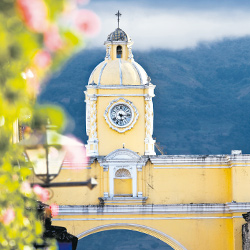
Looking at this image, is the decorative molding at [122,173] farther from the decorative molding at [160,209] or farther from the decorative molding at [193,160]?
the decorative molding at [160,209]

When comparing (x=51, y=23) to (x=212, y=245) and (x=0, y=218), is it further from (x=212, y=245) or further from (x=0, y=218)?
(x=212, y=245)

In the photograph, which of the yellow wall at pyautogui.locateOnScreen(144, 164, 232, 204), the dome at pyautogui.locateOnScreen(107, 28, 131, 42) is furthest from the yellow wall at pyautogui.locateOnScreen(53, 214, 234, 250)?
the dome at pyautogui.locateOnScreen(107, 28, 131, 42)

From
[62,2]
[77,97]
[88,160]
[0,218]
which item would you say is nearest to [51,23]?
[62,2]

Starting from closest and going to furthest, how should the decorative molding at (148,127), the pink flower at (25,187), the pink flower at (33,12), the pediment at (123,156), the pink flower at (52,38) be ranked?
the pink flower at (33,12) < the pink flower at (52,38) < the pink flower at (25,187) < the pediment at (123,156) < the decorative molding at (148,127)

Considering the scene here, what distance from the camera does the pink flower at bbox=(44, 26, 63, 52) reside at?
4180 millimetres

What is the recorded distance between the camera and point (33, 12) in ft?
13.2

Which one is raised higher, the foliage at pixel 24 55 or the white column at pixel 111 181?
the white column at pixel 111 181

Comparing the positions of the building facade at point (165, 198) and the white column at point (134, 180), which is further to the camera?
the white column at point (134, 180)

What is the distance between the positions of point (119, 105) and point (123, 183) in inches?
101

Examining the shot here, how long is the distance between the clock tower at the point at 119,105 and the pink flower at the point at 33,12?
26.5 meters

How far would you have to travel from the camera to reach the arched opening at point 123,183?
2970 cm

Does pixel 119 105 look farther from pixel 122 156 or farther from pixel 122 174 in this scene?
pixel 122 174

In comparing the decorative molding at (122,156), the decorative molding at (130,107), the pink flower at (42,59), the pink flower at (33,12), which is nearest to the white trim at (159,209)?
the decorative molding at (122,156)

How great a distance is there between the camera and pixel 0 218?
497cm
